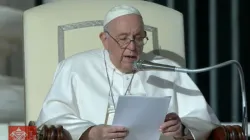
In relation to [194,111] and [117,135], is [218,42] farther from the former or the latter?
[117,135]

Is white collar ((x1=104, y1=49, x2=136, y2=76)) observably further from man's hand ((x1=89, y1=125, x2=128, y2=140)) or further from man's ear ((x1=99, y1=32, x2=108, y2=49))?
man's hand ((x1=89, y1=125, x2=128, y2=140))

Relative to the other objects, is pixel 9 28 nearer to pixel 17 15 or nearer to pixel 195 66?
pixel 17 15

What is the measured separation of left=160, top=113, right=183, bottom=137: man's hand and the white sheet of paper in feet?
0.08

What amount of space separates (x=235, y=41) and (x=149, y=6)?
850 mm

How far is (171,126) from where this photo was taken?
252 centimetres

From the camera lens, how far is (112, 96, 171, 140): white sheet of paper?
2400 millimetres

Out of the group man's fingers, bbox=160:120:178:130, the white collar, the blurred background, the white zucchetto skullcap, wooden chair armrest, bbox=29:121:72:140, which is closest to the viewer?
wooden chair armrest, bbox=29:121:72:140

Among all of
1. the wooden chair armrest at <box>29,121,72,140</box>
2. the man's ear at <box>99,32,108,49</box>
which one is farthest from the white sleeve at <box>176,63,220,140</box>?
the wooden chair armrest at <box>29,121,72,140</box>

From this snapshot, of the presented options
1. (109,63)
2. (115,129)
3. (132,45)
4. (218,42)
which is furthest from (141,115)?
(218,42)

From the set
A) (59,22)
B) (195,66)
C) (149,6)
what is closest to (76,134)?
(59,22)

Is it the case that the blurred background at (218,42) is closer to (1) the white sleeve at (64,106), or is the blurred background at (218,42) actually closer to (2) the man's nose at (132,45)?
→ (1) the white sleeve at (64,106)

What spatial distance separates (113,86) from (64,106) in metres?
0.28

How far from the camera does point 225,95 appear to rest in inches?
153

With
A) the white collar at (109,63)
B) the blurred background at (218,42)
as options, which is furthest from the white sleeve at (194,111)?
the blurred background at (218,42)
